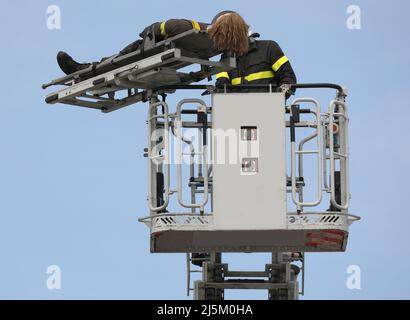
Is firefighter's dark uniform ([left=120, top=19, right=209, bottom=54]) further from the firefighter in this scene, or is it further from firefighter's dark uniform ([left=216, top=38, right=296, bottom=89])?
firefighter's dark uniform ([left=216, top=38, right=296, bottom=89])

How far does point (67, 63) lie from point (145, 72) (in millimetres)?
1819

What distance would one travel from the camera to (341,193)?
30938 mm

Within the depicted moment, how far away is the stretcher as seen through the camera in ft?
Answer: 99.9

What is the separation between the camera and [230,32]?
3056cm

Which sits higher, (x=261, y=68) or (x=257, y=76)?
(x=261, y=68)

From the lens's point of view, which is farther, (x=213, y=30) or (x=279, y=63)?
(x=279, y=63)

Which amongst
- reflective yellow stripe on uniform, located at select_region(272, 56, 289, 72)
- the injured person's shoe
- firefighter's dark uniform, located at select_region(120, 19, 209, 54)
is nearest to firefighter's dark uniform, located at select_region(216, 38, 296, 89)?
reflective yellow stripe on uniform, located at select_region(272, 56, 289, 72)

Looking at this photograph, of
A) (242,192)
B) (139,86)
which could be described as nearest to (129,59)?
(139,86)

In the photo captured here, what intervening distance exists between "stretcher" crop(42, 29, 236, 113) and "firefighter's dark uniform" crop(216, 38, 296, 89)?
46cm

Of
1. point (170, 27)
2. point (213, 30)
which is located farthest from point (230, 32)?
point (170, 27)

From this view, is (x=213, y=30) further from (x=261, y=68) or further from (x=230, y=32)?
(x=261, y=68)

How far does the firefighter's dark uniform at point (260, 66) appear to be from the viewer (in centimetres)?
3153
